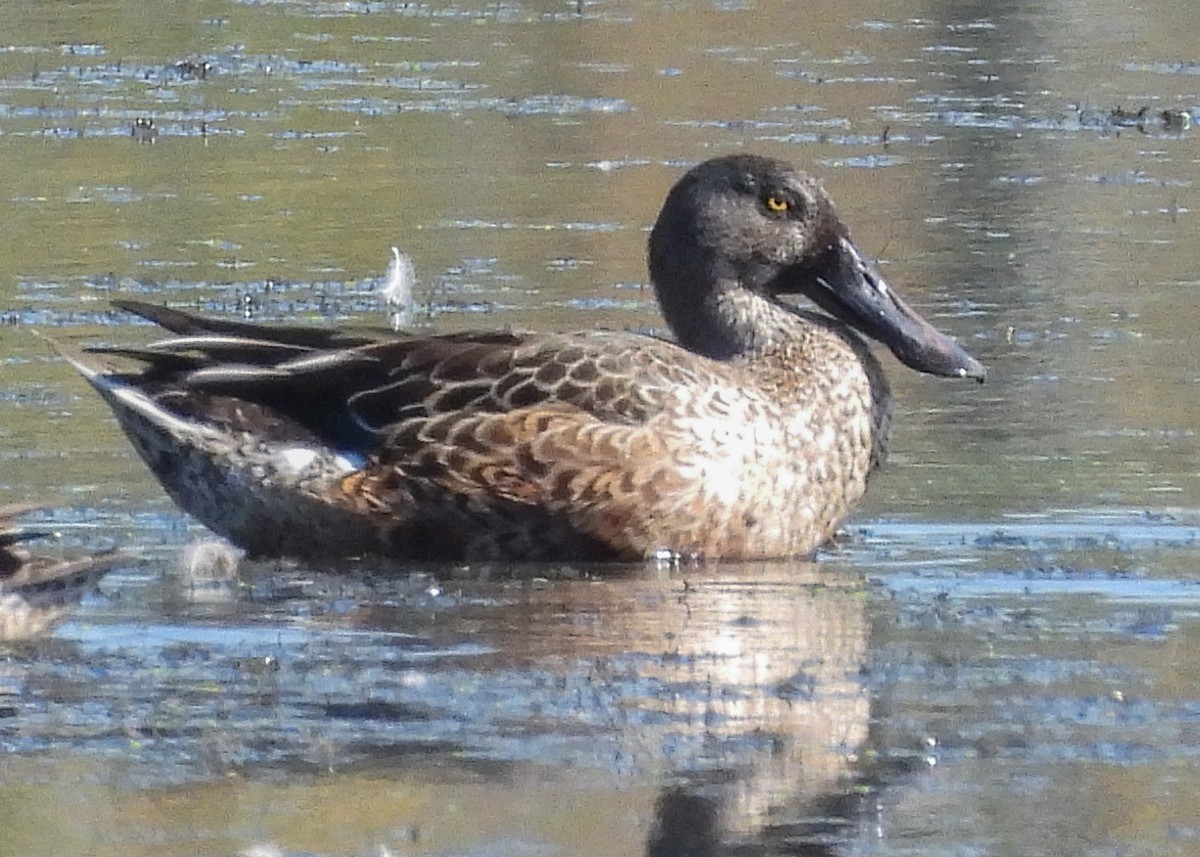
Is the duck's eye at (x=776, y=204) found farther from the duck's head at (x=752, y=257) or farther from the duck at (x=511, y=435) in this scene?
the duck at (x=511, y=435)

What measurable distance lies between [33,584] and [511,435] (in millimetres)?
1505

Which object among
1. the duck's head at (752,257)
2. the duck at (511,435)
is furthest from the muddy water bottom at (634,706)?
the duck's head at (752,257)

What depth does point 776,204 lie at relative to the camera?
880 centimetres

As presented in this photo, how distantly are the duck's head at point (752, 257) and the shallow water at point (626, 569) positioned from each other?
42cm

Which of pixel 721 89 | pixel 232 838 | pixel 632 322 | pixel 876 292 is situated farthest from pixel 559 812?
pixel 721 89

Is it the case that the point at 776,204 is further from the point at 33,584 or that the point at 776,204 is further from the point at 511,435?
the point at 33,584

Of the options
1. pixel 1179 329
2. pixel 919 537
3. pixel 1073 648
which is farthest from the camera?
pixel 1179 329

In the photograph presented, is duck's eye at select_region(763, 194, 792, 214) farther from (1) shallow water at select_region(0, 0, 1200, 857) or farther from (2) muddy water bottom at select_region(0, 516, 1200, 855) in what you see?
(2) muddy water bottom at select_region(0, 516, 1200, 855)

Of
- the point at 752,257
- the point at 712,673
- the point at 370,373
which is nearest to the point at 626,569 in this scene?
the point at 370,373

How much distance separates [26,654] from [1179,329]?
5.11 metres

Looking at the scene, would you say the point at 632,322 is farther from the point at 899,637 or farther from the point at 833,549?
the point at 899,637

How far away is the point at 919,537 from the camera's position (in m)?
8.16

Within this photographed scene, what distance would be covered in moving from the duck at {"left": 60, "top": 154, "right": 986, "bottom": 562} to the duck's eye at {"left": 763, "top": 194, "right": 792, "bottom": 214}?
27cm

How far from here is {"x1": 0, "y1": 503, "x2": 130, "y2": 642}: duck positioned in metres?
6.94
